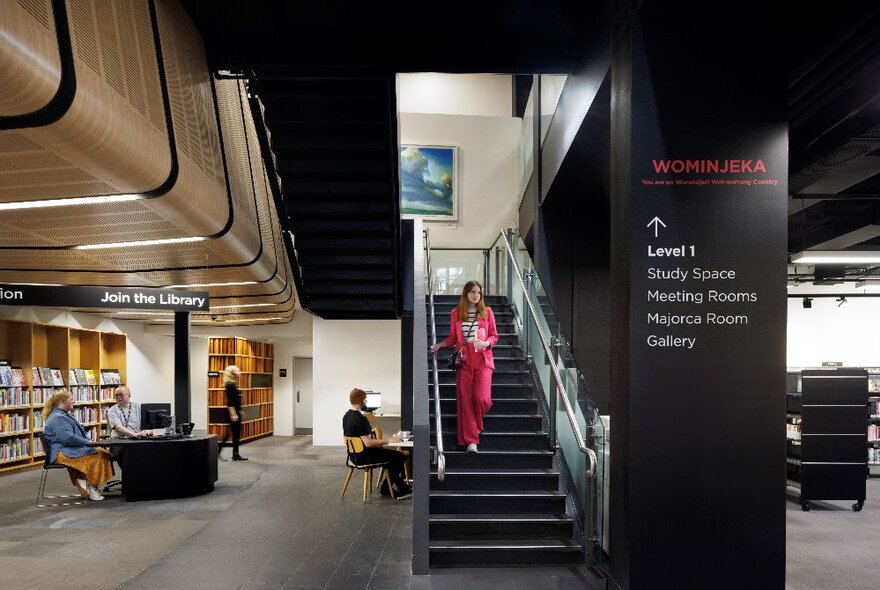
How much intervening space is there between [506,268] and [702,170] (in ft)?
19.8

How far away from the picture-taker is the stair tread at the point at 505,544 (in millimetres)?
5305

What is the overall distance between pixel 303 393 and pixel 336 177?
39.4 feet

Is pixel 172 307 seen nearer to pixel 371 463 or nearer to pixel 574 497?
pixel 371 463

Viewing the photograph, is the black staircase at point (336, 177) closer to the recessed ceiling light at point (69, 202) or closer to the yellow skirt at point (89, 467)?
the recessed ceiling light at point (69, 202)

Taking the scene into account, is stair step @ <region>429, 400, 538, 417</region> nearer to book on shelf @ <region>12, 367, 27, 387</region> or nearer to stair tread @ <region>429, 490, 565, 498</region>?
stair tread @ <region>429, 490, 565, 498</region>

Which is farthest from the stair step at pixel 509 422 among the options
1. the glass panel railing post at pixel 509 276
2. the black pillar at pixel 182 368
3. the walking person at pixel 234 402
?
the walking person at pixel 234 402

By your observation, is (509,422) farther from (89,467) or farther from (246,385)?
(246,385)

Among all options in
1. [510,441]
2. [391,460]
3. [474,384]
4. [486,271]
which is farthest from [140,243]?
[486,271]

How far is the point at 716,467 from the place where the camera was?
148 inches

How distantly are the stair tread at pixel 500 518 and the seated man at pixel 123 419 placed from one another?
479 cm

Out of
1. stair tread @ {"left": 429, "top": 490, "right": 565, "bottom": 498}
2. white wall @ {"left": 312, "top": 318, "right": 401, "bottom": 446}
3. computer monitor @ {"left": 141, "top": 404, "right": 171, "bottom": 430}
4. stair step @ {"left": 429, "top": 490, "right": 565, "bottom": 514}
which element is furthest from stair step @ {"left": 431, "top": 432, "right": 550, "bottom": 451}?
white wall @ {"left": 312, "top": 318, "right": 401, "bottom": 446}

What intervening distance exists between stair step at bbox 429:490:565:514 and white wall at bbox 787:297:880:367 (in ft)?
35.6

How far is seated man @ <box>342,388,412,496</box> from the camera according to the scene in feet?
26.2

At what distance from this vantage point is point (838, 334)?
14.7 m
